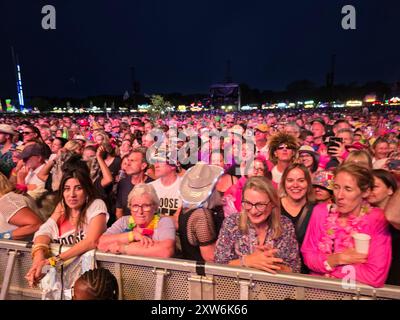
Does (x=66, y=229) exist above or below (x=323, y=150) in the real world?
below

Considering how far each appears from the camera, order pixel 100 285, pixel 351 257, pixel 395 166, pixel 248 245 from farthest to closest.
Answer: pixel 395 166 < pixel 248 245 < pixel 351 257 < pixel 100 285

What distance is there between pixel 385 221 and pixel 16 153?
19.3 feet

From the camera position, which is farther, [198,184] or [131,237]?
[198,184]

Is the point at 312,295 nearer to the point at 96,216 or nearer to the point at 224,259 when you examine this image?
the point at 224,259

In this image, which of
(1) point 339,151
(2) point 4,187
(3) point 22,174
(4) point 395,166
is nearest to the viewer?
(2) point 4,187

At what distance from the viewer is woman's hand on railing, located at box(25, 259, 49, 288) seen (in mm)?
2311

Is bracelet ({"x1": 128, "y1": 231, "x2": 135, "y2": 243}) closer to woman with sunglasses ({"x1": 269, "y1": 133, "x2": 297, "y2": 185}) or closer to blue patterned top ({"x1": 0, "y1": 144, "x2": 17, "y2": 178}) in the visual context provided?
woman with sunglasses ({"x1": 269, "y1": 133, "x2": 297, "y2": 185})

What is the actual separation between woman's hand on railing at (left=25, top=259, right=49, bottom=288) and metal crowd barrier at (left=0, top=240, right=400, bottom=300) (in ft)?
0.84

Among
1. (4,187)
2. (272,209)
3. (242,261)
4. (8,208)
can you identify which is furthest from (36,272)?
(272,209)

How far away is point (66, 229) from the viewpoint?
277 centimetres

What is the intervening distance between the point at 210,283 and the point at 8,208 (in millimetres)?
2077

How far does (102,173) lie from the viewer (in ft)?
16.0

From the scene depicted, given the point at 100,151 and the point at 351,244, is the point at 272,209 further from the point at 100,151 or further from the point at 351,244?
the point at 100,151

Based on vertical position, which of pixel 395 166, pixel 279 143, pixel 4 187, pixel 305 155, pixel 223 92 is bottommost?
pixel 4 187
